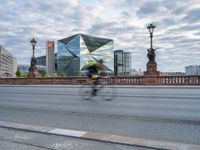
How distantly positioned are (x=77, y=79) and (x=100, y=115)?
2620 cm

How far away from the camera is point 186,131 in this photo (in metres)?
6.26

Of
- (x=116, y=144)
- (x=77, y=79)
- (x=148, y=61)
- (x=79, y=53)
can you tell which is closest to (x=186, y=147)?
(x=116, y=144)

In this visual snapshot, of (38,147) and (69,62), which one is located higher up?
(69,62)

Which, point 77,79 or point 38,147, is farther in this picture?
point 77,79

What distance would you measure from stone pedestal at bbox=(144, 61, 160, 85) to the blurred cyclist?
52.0 feet

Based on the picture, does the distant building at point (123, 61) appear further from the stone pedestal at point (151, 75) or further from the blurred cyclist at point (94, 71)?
the blurred cyclist at point (94, 71)

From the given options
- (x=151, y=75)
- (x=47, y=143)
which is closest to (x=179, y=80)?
(x=151, y=75)

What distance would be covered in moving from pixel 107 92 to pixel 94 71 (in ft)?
4.18

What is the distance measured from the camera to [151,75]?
2966 cm

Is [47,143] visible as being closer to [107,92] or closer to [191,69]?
A: [107,92]

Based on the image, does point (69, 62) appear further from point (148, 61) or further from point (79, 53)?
point (148, 61)

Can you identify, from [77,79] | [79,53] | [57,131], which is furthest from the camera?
[79,53]

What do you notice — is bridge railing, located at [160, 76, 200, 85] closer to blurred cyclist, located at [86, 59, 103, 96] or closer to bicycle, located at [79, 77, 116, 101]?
bicycle, located at [79, 77, 116, 101]

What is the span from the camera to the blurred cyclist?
14355 mm
